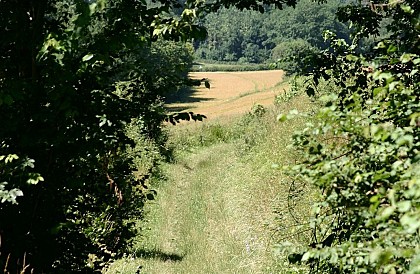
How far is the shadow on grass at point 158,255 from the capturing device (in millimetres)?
10523

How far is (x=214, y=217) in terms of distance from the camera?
13148 millimetres

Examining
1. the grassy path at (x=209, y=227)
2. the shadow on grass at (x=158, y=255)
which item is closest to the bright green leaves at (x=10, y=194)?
the grassy path at (x=209, y=227)

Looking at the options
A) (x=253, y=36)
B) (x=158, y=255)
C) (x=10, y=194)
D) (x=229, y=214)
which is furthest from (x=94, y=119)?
(x=253, y=36)

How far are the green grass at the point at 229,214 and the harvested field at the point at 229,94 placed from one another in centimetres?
3034

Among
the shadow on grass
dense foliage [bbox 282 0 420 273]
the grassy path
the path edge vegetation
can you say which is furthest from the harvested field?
dense foliage [bbox 282 0 420 273]

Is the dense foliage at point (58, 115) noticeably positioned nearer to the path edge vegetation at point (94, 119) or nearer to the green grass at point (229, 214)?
the path edge vegetation at point (94, 119)

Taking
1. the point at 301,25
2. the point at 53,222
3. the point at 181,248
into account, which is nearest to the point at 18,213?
the point at 53,222

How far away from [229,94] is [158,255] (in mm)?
50829

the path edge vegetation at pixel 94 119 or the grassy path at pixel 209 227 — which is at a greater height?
the path edge vegetation at pixel 94 119

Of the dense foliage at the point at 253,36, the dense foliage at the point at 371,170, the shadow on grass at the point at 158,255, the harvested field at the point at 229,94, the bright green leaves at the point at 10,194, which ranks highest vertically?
the dense foliage at the point at 253,36

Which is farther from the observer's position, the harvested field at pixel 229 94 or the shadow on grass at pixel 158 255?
the harvested field at pixel 229 94

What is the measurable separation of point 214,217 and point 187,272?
371 centimetres

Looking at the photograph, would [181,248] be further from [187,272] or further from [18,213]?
[18,213]

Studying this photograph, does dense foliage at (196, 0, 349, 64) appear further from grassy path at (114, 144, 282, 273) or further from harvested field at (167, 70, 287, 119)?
grassy path at (114, 144, 282, 273)
